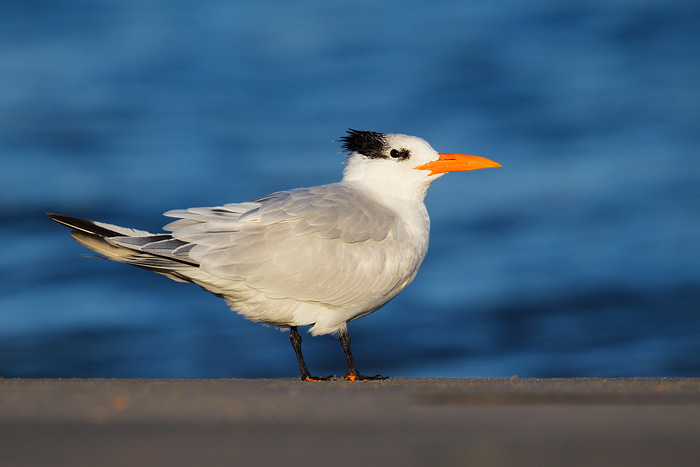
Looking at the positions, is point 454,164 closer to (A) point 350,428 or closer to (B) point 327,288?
(B) point 327,288

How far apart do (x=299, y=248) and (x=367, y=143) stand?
65.5 inches

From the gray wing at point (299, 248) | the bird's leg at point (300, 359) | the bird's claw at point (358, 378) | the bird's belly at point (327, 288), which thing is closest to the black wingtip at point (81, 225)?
the gray wing at point (299, 248)

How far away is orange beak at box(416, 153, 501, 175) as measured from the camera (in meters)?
7.43

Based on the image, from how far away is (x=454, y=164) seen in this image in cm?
744

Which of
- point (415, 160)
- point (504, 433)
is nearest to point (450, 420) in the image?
point (504, 433)

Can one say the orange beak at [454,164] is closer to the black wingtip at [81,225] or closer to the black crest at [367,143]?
the black crest at [367,143]

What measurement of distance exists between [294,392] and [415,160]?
3.48 metres

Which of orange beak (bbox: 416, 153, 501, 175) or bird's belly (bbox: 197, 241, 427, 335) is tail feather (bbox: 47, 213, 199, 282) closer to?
bird's belly (bbox: 197, 241, 427, 335)

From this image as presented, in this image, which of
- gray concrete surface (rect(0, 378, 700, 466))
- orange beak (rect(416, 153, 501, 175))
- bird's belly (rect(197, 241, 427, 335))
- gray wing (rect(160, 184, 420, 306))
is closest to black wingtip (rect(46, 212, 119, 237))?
gray wing (rect(160, 184, 420, 306))

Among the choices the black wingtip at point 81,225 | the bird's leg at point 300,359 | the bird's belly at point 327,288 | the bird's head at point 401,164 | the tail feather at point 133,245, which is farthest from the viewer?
the bird's head at point 401,164

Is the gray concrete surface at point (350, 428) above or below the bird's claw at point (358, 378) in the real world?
above

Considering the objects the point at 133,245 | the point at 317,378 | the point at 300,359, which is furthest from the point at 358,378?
the point at 133,245

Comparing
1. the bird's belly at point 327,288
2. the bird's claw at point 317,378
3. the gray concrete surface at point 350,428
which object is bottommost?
the bird's claw at point 317,378

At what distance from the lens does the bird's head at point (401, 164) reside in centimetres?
741
